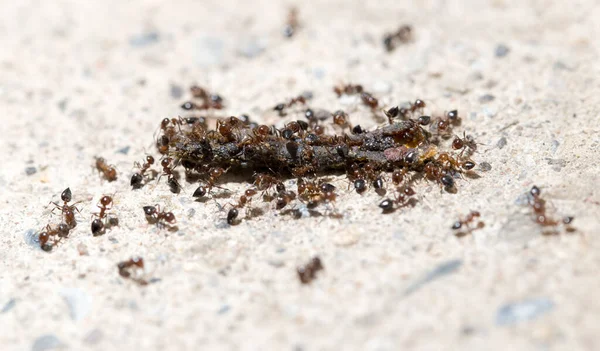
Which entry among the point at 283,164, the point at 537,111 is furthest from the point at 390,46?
the point at 283,164

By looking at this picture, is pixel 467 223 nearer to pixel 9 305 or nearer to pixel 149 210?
pixel 149 210

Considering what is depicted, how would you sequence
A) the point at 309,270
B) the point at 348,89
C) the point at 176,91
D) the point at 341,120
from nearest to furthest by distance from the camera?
the point at 309,270 → the point at 341,120 → the point at 348,89 → the point at 176,91

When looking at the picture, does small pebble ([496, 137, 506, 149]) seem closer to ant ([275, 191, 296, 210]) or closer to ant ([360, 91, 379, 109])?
ant ([360, 91, 379, 109])

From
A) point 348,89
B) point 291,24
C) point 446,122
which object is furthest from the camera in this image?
point 291,24

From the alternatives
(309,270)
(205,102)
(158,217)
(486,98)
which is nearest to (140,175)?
(158,217)

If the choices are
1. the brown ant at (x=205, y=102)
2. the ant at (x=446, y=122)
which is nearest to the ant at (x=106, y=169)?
the brown ant at (x=205, y=102)

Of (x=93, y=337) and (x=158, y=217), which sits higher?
(x=158, y=217)
